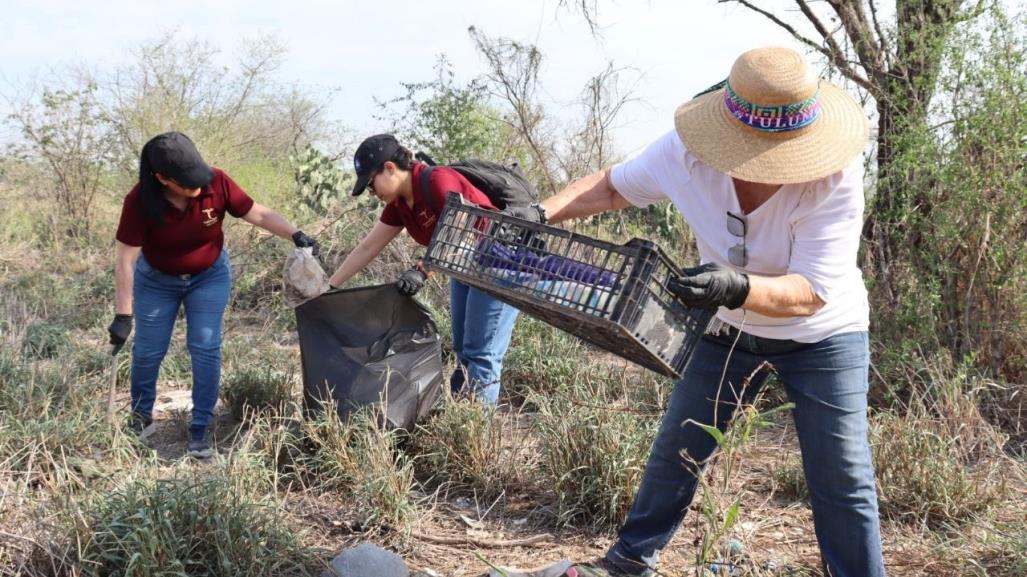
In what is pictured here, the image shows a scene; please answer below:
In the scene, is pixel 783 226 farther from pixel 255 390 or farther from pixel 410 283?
pixel 255 390

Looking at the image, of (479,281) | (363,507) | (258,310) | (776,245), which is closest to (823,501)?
(776,245)

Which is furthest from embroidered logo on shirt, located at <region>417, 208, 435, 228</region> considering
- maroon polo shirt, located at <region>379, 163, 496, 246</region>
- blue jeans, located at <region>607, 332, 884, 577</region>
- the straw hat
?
the straw hat

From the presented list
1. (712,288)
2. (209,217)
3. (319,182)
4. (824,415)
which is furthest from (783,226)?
(319,182)

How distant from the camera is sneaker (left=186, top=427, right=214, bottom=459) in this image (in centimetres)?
412

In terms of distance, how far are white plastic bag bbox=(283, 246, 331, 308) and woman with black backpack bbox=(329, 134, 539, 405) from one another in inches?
8.0

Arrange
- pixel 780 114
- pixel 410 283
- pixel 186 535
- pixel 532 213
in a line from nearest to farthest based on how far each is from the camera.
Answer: pixel 780 114 → pixel 532 213 → pixel 186 535 → pixel 410 283

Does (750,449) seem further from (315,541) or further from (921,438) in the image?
(315,541)

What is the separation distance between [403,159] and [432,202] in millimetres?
247

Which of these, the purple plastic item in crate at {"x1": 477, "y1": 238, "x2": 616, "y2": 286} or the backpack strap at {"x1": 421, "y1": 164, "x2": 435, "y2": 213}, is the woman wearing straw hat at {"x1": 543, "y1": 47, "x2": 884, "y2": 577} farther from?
the backpack strap at {"x1": 421, "y1": 164, "x2": 435, "y2": 213}

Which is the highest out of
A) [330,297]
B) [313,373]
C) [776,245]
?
[776,245]

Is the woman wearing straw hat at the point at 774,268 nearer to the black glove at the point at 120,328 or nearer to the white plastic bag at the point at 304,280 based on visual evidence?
the white plastic bag at the point at 304,280

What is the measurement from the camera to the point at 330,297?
12.6 feet

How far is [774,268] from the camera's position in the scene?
233cm

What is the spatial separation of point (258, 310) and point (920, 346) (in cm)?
512
